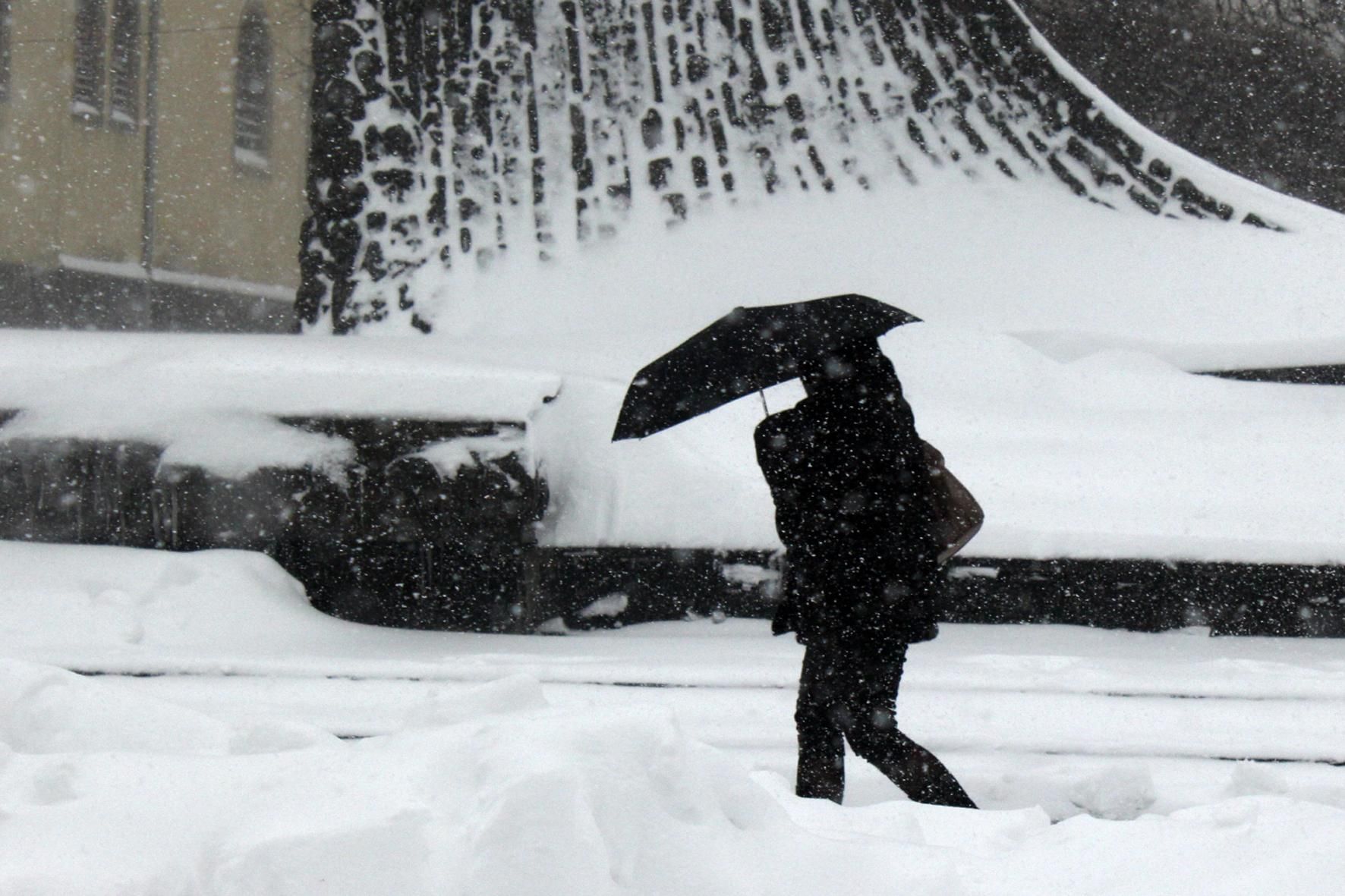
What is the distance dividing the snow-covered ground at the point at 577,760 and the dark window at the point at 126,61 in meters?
18.4

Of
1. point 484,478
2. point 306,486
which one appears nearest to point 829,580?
point 484,478

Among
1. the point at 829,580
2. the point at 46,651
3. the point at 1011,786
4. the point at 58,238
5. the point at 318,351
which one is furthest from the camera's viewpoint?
the point at 58,238

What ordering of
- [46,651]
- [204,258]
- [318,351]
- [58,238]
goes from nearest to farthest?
[46,651] → [318,351] → [58,238] → [204,258]

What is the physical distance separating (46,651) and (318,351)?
1.91 meters

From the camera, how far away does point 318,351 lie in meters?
6.31

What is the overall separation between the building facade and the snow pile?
19515mm

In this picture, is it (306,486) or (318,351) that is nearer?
(306,486)

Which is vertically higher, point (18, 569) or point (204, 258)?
point (204, 258)

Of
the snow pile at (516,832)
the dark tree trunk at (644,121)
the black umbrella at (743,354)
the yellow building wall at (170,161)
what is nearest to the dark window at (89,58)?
the yellow building wall at (170,161)

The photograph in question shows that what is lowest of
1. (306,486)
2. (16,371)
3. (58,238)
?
(306,486)

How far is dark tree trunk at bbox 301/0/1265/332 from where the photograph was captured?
27.8 ft

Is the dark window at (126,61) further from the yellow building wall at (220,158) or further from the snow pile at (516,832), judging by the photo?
the snow pile at (516,832)

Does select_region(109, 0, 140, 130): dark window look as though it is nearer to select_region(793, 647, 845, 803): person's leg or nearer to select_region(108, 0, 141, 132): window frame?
select_region(108, 0, 141, 132): window frame

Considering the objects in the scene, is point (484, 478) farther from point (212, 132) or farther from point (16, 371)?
point (212, 132)
